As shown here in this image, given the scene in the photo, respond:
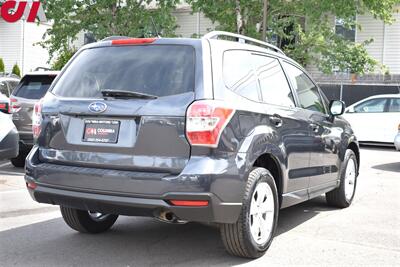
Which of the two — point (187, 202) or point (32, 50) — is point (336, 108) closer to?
point (187, 202)

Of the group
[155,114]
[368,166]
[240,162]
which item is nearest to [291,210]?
[240,162]

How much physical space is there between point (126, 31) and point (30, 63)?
2132cm

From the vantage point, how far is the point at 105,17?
20.1m

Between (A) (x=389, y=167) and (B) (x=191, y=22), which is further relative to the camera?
(B) (x=191, y=22)

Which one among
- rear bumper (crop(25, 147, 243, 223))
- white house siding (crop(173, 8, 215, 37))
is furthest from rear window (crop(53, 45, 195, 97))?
white house siding (crop(173, 8, 215, 37))

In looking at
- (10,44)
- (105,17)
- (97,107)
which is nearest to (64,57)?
(105,17)

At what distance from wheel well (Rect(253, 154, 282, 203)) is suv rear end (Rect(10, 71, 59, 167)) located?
5.68 meters

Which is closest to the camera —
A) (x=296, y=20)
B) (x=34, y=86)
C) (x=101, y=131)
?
(x=101, y=131)

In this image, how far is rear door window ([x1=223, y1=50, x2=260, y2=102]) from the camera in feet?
14.8

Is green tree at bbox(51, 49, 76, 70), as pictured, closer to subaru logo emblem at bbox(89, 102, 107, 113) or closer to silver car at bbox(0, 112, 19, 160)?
silver car at bbox(0, 112, 19, 160)

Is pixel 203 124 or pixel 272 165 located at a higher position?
pixel 203 124

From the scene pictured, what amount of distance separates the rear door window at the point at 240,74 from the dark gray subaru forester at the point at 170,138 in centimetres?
1

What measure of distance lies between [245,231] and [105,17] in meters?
16.9

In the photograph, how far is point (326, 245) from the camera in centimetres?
514
